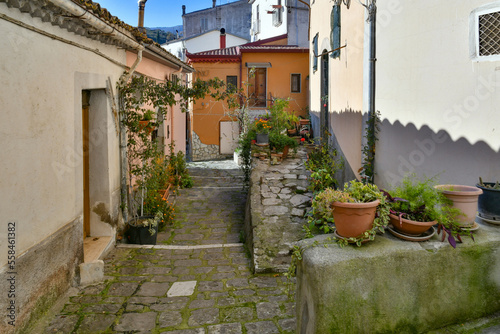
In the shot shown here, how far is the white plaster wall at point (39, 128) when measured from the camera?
139 inches

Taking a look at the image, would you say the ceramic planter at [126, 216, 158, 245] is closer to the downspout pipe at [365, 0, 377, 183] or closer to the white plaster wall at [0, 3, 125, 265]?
the white plaster wall at [0, 3, 125, 265]

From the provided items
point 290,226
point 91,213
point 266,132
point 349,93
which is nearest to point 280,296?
point 290,226

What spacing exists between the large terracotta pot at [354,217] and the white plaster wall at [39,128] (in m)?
2.94

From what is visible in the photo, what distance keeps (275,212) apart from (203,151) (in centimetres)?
1397

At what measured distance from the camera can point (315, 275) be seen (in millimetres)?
2314

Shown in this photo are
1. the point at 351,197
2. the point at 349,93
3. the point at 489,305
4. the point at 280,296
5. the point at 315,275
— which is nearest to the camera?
the point at 315,275

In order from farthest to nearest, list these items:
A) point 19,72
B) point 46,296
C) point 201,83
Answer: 1. point 201,83
2. point 46,296
3. point 19,72

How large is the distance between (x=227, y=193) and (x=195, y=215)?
7.61 feet

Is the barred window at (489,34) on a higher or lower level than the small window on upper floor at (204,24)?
lower

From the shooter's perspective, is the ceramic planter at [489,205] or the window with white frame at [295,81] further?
the window with white frame at [295,81]

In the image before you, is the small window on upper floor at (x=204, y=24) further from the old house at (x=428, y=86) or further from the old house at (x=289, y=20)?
the old house at (x=428, y=86)

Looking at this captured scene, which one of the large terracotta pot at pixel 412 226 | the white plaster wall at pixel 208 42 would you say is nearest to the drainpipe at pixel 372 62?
the large terracotta pot at pixel 412 226

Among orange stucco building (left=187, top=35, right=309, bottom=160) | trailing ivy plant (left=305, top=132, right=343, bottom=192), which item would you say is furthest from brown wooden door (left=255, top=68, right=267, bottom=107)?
trailing ivy plant (left=305, top=132, right=343, bottom=192)

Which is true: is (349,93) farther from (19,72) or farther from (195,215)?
(19,72)
